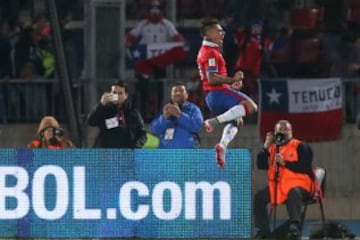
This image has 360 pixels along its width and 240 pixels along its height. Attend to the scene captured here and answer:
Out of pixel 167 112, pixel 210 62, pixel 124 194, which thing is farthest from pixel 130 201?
pixel 210 62

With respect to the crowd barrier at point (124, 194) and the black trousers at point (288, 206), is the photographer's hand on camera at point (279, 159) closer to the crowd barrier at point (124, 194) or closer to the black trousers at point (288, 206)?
the black trousers at point (288, 206)

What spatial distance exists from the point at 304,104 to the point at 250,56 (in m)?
1.04

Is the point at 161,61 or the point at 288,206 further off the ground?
the point at 161,61

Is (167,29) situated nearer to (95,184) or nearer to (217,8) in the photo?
(217,8)

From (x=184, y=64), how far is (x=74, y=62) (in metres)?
1.63

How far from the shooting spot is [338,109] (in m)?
22.4

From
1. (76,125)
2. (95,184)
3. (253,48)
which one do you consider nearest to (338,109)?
(253,48)

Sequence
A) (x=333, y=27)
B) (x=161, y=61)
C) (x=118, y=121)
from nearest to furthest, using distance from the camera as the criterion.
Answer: (x=118, y=121), (x=161, y=61), (x=333, y=27)

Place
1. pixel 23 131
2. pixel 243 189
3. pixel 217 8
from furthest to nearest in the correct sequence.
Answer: pixel 217 8 < pixel 23 131 < pixel 243 189

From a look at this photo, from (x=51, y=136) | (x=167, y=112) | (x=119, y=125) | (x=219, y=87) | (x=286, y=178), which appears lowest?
(x=286, y=178)

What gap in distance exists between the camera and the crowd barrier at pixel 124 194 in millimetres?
18047

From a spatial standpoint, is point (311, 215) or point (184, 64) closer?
point (311, 215)

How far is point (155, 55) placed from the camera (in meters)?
22.8

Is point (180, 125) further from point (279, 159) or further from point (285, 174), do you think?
point (285, 174)
